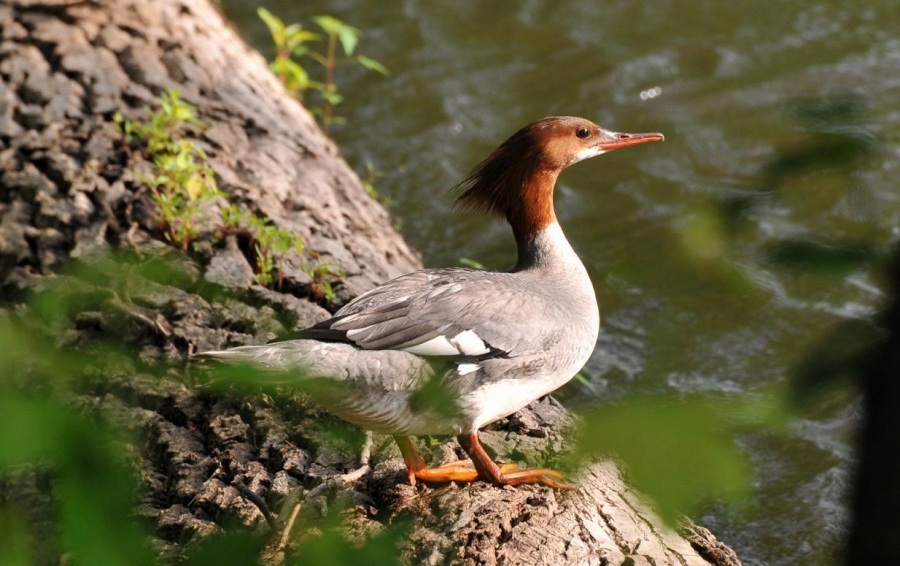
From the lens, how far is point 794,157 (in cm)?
97

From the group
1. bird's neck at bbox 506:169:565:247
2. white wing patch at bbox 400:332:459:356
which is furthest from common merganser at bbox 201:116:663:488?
bird's neck at bbox 506:169:565:247

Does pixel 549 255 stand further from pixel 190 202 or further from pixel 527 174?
pixel 190 202

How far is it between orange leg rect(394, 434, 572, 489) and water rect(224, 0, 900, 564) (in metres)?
1.51

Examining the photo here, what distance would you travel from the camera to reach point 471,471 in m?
3.19

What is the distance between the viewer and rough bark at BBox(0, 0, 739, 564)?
2703 mm

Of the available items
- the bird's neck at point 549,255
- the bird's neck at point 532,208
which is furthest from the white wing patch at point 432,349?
the bird's neck at point 532,208

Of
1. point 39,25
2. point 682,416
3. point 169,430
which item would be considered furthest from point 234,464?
point 39,25

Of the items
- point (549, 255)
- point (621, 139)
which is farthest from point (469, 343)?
point (621, 139)

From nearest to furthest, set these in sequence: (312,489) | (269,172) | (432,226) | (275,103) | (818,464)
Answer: (312,489)
(269,172)
(818,464)
(275,103)
(432,226)

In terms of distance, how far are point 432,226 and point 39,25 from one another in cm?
274

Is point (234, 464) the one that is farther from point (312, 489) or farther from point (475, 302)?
point (475, 302)

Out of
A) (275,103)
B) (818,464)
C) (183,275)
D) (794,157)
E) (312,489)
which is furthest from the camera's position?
(275,103)

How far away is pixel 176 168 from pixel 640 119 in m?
4.25

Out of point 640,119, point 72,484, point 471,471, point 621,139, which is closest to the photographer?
point 72,484
